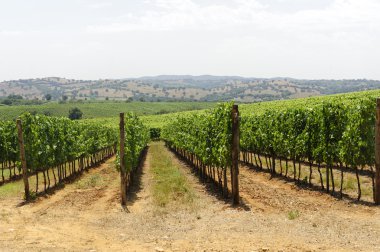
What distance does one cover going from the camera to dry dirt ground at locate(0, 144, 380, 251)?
43.7 feet

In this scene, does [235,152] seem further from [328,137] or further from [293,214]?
[328,137]

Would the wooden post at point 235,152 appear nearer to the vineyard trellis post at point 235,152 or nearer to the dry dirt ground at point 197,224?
the vineyard trellis post at point 235,152

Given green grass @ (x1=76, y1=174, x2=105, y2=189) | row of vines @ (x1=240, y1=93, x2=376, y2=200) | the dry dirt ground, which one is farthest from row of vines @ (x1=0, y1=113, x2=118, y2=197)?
row of vines @ (x1=240, y1=93, x2=376, y2=200)

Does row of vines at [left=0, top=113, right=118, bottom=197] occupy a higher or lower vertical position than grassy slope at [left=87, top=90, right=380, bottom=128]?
lower

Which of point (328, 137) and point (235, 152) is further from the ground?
point (328, 137)

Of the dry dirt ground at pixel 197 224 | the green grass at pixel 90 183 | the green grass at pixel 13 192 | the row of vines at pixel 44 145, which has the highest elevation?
the row of vines at pixel 44 145

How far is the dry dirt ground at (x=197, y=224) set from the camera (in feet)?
43.7

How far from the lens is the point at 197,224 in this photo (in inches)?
644

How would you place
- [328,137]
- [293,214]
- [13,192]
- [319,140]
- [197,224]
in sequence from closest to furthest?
[197,224]
[293,214]
[328,137]
[319,140]
[13,192]

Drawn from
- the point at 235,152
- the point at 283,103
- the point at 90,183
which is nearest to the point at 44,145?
the point at 90,183

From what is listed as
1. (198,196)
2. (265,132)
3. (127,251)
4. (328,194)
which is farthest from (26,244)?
(265,132)

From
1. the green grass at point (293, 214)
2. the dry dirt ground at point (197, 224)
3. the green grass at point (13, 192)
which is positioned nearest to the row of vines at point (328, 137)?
the dry dirt ground at point (197, 224)

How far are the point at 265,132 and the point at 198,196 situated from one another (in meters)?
12.3

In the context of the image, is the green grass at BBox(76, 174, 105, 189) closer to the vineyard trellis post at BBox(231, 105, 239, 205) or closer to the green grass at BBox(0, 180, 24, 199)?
the green grass at BBox(0, 180, 24, 199)
